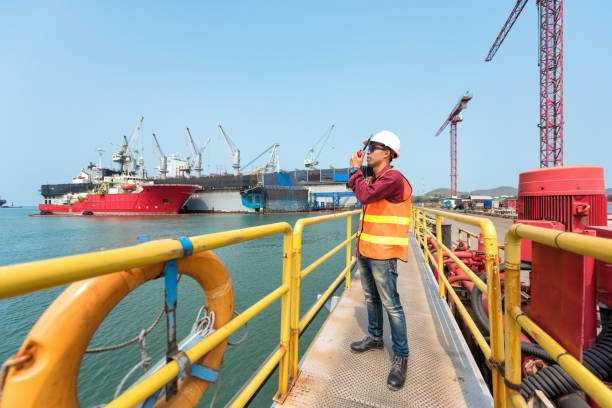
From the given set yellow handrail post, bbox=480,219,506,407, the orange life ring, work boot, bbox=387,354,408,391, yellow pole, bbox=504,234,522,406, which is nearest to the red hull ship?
work boot, bbox=387,354,408,391

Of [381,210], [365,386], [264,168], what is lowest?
[365,386]

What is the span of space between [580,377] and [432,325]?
2204mm

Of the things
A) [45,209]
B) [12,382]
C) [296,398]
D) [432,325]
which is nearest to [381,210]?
[296,398]

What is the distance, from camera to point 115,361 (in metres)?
4.02

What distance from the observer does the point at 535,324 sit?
46.8 inches

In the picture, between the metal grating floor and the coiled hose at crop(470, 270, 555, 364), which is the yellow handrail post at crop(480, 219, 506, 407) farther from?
the coiled hose at crop(470, 270, 555, 364)

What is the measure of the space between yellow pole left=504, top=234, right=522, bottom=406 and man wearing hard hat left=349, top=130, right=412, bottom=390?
0.75m

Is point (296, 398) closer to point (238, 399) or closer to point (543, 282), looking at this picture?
point (238, 399)

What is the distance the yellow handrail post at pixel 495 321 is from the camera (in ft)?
4.85

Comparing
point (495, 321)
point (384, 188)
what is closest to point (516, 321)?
point (495, 321)

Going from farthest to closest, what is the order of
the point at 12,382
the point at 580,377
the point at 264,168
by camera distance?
the point at 264,168 < the point at 580,377 < the point at 12,382

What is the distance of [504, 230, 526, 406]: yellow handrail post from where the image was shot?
1.29 m

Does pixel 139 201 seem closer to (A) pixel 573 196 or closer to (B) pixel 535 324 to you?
(A) pixel 573 196

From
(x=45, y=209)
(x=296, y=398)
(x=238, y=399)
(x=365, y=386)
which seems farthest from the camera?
(x=45, y=209)
